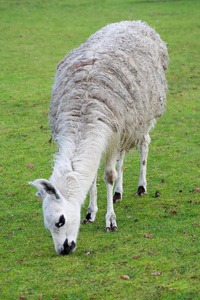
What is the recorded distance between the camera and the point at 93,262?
5.57 meters

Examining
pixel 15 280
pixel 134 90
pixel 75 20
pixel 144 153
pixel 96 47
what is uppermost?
pixel 75 20

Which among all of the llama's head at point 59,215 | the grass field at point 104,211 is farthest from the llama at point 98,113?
the grass field at point 104,211

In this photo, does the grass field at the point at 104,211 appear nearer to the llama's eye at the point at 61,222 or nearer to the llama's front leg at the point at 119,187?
the llama's front leg at the point at 119,187

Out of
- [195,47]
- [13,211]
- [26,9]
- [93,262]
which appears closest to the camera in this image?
[93,262]

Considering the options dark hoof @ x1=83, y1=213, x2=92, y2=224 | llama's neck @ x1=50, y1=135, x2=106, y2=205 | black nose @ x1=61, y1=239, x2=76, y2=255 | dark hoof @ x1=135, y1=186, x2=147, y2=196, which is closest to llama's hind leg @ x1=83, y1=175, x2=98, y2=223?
dark hoof @ x1=83, y1=213, x2=92, y2=224

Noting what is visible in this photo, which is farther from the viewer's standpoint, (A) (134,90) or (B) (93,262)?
(A) (134,90)

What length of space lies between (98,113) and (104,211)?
88.6 inches

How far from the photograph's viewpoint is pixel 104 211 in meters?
7.55

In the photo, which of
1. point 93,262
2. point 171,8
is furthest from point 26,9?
point 93,262

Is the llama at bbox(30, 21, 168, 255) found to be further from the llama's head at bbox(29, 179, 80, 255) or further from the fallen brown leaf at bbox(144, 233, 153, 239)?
the fallen brown leaf at bbox(144, 233, 153, 239)

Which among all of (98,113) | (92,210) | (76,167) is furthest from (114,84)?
(92,210)

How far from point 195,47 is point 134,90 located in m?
15.4

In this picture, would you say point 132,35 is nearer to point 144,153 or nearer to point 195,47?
point 144,153

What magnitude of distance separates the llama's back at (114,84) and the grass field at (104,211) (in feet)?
4.65
